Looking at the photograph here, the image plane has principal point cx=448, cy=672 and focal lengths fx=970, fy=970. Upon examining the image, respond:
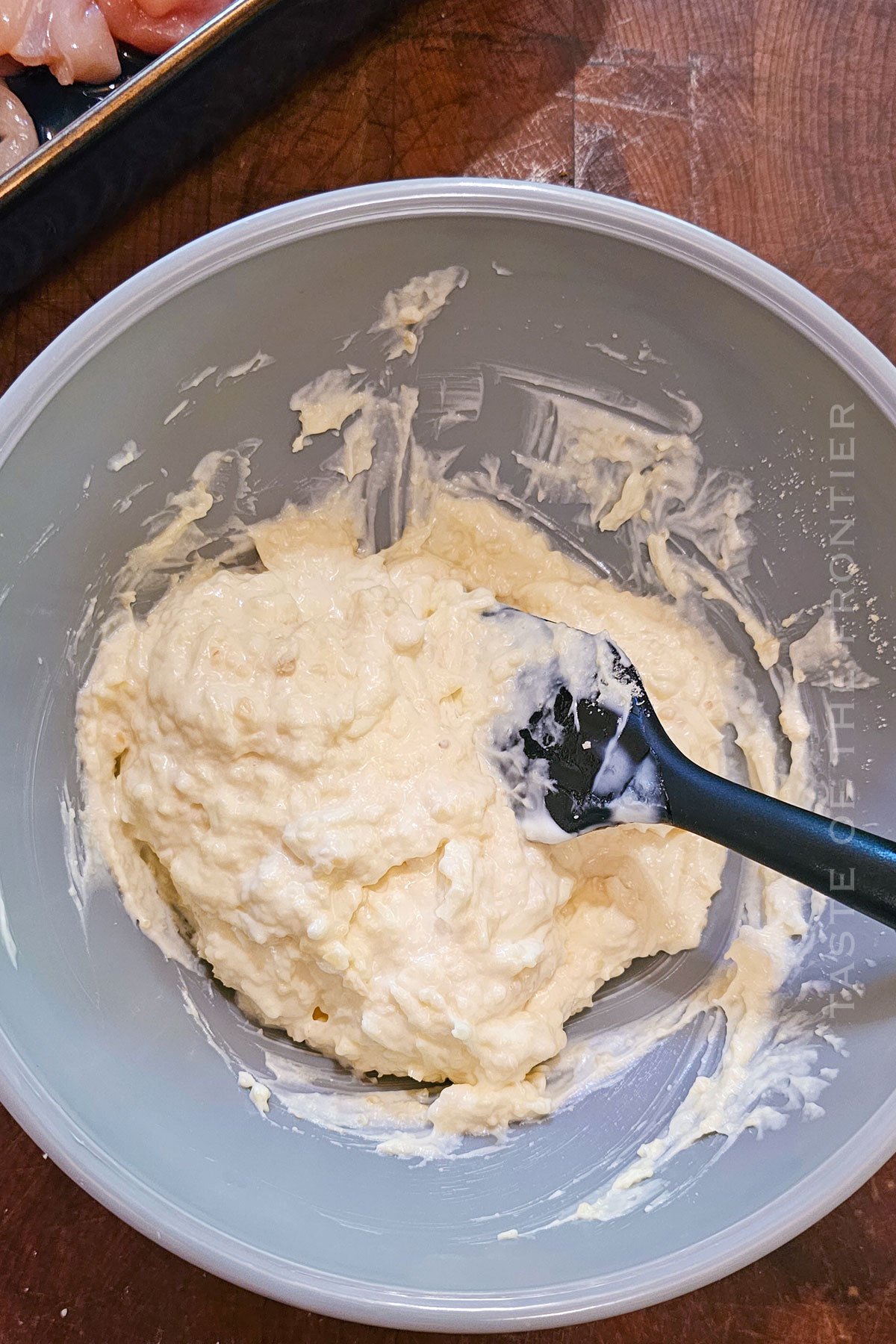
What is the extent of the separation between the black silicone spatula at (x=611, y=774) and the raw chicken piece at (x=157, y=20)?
982 mm

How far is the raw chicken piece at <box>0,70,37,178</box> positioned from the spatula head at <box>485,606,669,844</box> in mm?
996

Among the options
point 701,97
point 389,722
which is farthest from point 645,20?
point 389,722

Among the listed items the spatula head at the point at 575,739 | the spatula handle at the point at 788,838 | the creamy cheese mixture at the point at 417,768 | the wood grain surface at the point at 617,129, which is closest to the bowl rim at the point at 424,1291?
the creamy cheese mixture at the point at 417,768

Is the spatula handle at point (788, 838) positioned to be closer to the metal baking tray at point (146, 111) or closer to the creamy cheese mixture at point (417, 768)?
the creamy cheese mixture at point (417, 768)

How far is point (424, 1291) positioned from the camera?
105 cm

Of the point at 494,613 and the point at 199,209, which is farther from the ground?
the point at 199,209

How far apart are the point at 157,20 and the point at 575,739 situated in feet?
4.04

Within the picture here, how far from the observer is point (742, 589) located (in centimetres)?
149

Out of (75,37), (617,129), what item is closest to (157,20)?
(75,37)

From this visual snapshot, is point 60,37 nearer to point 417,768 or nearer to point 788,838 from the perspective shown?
point 417,768

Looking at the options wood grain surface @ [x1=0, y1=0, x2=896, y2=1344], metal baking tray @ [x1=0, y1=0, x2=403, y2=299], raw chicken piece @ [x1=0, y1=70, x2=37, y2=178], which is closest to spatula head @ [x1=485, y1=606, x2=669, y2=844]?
wood grain surface @ [x1=0, y1=0, x2=896, y2=1344]

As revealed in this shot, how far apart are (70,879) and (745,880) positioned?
97 centimetres

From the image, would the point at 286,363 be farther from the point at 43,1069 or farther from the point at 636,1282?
the point at 636,1282

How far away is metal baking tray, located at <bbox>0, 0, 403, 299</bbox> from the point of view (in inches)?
49.9
